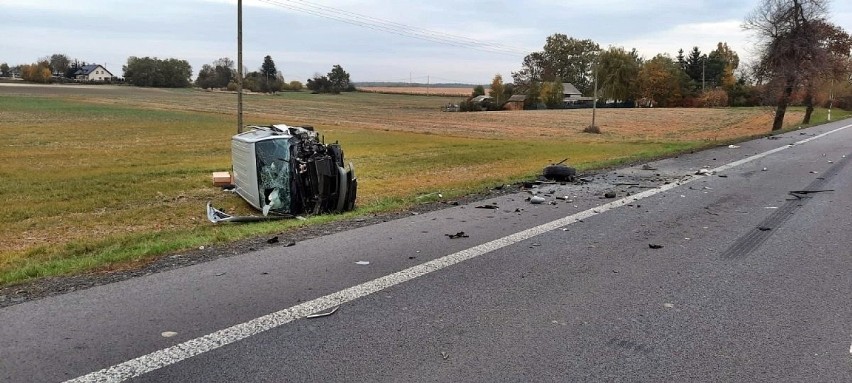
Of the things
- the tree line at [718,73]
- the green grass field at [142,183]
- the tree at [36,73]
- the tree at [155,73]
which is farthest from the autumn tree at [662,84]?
the tree at [36,73]

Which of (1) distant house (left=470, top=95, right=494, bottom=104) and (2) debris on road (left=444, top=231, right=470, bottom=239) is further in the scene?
(1) distant house (left=470, top=95, right=494, bottom=104)

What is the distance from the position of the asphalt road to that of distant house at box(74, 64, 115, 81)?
154 m

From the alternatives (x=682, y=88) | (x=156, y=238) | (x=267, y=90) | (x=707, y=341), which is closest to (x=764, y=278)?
(x=707, y=341)

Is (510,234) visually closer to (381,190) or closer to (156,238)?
(156,238)

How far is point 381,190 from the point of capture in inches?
583

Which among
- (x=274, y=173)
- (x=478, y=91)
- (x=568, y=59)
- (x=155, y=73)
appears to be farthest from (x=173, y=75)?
(x=274, y=173)

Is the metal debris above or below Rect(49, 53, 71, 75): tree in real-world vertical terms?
below

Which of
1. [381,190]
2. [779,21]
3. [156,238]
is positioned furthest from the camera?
[779,21]

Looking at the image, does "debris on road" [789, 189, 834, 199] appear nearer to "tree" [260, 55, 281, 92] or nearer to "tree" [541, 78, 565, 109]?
"tree" [541, 78, 565, 109]

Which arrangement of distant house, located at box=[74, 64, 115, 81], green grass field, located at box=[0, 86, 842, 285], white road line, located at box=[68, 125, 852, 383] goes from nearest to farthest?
1. white road line, located at box=[68, 125, 852, 383]
2. green grass field, located at box=[0, 86, 842, 285]
3. distant house, located at box=[74, 64, 115, 81]

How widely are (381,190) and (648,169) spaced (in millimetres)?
6200

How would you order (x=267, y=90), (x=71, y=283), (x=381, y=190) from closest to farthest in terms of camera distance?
(x=71, y=283), (x=381, y=190), (x=267, y=90)

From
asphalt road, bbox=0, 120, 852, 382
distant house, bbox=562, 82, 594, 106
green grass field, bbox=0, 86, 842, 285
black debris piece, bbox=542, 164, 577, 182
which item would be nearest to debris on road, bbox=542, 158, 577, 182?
black debris piece, bbox=542, 164, 577, 182

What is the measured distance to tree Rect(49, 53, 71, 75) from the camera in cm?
13671
